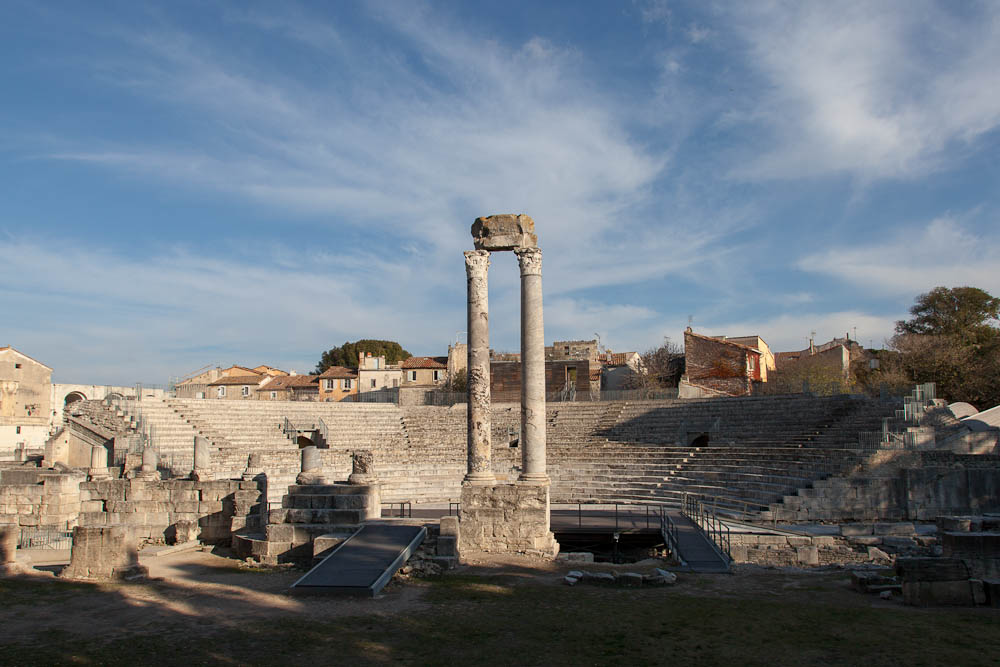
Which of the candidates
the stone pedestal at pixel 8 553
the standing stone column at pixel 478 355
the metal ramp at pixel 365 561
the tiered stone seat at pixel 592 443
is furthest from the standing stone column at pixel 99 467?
the standing stone column at pixel 478 355

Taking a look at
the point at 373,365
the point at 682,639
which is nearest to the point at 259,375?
the point at 373,365

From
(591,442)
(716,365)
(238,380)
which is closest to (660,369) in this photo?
(716,365)

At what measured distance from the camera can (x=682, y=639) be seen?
7.93 metres

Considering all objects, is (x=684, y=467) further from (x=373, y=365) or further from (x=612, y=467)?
(x=373, y=365)

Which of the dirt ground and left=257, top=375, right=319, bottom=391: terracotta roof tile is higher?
left=257, top=375, right=319, bottom=391: terracotta roof tile

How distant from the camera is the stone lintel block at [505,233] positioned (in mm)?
14688

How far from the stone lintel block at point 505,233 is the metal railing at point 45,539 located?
10.4 metres

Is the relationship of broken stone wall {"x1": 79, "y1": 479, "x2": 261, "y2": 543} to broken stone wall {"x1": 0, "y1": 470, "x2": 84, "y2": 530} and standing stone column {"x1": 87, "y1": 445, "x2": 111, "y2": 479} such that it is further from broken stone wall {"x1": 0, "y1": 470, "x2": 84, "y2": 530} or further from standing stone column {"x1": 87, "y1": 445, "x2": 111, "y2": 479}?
standing stone column {"x1": 87, "y1": 445, "x2": 111, "y2": 479}

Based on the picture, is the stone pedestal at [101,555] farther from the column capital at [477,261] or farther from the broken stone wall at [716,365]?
the broken stone wall at [716,365]

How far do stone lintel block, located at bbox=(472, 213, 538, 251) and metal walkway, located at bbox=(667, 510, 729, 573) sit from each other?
6494mm

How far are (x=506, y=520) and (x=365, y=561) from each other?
3340mm

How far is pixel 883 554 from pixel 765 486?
6.00 m

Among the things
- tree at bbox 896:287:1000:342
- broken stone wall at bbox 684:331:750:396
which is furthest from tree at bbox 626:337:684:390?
tree at bbox 896:287:1000:342

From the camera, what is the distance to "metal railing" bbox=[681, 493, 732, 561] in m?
14.1
